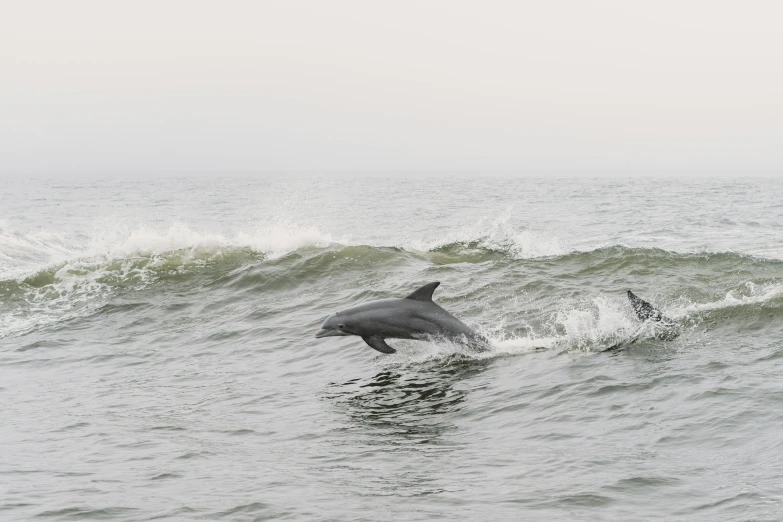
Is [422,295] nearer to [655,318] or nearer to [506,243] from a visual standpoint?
[655,318]

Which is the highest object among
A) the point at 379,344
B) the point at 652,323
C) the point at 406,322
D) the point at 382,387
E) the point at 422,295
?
the point at 422,295

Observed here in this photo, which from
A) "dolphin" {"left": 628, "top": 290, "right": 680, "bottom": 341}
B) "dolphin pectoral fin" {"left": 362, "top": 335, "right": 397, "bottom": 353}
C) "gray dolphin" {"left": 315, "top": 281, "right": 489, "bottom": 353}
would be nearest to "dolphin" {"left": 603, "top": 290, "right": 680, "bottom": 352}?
"dolphin" {"left": 628, "top": 290, "right": 680, "bottom": 341}

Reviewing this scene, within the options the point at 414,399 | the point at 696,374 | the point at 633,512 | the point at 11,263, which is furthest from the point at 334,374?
the point at 11,263

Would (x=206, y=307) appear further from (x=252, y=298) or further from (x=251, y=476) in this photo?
(x=251, y=476)

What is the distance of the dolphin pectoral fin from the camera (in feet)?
42.1

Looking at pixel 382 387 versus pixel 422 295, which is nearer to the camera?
pixel 382 387

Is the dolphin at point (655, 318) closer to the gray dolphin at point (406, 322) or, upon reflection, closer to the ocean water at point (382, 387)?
the ocean water at point (382, 387)

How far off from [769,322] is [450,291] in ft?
22.6

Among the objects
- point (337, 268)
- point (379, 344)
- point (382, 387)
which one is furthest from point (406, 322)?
point (337, 268)

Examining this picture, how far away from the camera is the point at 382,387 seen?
12.3m

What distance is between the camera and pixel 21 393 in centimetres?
1291

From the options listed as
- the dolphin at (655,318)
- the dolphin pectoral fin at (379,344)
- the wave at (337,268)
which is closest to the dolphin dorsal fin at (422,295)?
the dolphin pectoral fin at (379,344)

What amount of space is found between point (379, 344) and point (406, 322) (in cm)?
65

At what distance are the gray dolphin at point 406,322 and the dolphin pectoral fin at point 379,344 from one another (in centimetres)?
3
